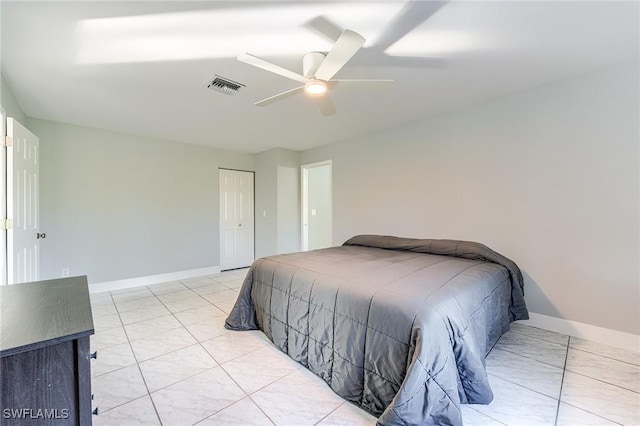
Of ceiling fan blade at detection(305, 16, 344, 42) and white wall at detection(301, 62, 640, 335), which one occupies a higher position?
ceiling fan blade at detection(305, 16, 344, 42)

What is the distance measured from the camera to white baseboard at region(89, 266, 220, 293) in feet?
12.4

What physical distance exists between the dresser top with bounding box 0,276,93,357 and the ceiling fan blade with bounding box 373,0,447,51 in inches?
84.0

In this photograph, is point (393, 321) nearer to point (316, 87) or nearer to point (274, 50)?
point (316, 87)

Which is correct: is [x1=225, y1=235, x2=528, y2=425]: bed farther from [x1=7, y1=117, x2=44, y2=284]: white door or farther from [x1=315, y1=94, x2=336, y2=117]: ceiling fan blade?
[x1=7, y1=117, x2=44, y2=284]: white door

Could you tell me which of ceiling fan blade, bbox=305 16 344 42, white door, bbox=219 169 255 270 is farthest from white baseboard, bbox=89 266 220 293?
ceiling fan blade, bbox=305 16 344 42

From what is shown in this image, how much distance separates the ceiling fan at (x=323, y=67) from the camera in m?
1.55

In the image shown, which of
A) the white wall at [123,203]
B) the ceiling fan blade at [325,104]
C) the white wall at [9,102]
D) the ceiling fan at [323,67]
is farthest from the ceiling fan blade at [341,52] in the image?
the white wall at [123,203]

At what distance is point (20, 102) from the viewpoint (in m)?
2.86

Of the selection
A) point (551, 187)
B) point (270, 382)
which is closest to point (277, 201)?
point (270, 382)

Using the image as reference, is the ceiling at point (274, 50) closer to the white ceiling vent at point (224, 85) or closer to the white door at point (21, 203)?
the white ceiling vent at point (224, 85)

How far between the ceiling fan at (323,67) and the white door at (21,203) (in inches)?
82.9

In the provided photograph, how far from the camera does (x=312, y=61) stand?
75.7 inches

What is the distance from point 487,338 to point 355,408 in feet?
3.45

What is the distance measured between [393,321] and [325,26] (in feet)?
5.95
